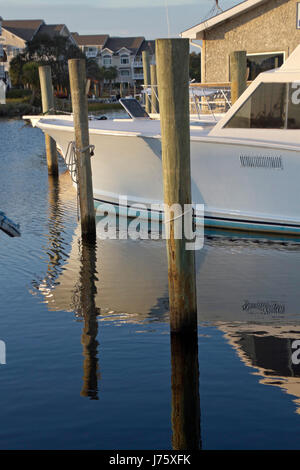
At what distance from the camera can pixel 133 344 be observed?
6465mm

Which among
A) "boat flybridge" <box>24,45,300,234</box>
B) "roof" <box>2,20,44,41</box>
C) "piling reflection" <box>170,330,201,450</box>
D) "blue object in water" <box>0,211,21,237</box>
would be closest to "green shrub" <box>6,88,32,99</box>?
"roof" <box>2,20,44,41</box>

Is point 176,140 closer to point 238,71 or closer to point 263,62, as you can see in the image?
point 238,71

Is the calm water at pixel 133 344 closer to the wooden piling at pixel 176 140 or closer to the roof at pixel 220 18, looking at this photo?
the wooden piling at pixel 176 140

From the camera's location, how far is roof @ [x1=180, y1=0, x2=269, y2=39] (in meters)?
21.3

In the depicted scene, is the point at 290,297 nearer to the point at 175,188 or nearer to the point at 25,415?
the point at 175,188

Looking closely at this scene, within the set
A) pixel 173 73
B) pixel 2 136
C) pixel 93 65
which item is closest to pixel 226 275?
pixel 173 73

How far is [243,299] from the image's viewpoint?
307 inches

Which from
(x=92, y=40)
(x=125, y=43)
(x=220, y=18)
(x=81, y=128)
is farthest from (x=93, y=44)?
(x=81, y=128)

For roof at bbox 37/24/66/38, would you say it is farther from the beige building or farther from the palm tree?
the beige building

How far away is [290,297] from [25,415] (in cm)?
392

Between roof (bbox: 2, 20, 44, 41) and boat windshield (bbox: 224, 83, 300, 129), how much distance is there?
77.9 metres

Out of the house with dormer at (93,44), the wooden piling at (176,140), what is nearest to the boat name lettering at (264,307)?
the wooden piling at (176,140)
